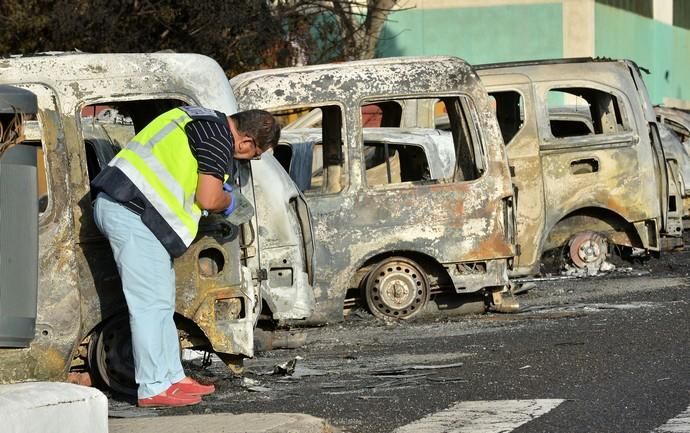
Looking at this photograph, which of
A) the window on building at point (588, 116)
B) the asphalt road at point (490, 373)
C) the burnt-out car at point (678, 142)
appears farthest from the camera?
the burnt-out car at point (678, 142)

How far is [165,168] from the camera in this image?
8438 mm

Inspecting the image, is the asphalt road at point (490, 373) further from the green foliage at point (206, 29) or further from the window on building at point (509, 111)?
the green foliage at point (206, 29)

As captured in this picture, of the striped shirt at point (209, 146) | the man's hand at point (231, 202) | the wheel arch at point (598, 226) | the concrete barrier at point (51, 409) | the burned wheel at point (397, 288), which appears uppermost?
the striped shirt at point (209, 146)

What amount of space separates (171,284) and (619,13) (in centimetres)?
2747

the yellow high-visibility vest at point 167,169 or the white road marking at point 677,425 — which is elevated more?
the yellow high-visibility vest at point 167,169

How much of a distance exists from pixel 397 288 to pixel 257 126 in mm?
3877

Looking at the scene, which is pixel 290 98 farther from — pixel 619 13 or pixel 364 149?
pixel 619 13

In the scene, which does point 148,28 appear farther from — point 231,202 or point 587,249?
Answer: point 231,202

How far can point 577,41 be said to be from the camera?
31.4 metres

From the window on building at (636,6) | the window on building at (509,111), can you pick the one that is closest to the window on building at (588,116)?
the window on building at (509,111)

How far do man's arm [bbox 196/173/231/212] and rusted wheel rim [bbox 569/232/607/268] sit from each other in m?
7.39

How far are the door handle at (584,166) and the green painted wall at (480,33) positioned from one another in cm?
1686

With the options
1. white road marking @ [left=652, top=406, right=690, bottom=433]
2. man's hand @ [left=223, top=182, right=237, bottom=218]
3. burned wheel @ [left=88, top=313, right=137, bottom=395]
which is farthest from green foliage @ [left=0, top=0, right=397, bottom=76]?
white road marking @ [left=652, top=406, right=690, bottom=433]

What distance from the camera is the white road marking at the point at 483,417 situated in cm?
733
